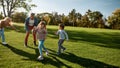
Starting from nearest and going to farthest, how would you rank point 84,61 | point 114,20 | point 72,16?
1. point 84,61
2. point 114,20
3. point 72,16

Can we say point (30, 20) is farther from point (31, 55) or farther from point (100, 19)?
point (100, 19)

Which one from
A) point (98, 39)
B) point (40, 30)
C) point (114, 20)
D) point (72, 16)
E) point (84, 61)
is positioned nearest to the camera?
point (40, 30)

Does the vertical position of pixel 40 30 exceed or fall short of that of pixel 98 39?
it exceeds it

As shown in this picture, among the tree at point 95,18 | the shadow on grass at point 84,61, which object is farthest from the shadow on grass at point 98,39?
the tree at point 95,18

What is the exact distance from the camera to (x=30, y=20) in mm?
15023

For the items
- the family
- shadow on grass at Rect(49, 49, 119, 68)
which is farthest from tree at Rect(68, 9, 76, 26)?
shadow on grass at Rect(49, 49, 119, 68)

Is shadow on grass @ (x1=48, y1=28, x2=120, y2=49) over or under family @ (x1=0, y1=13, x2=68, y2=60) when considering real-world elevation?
under

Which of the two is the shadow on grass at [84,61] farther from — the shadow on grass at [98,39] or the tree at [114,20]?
the tree at [114,20]

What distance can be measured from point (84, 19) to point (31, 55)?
8918 cm

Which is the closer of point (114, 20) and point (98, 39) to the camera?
point (98, 39)

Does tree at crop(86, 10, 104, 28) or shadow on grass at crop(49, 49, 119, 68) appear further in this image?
tree at crop(86, 10, 104, 28)

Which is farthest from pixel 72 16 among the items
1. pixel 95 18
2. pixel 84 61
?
pixel 84 61

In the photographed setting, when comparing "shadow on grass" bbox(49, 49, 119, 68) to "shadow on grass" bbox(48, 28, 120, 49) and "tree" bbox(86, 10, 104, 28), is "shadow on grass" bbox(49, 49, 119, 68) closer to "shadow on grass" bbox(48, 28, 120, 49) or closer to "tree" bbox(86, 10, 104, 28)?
"shadow on grass" bbox(48, 28, 120, 49)

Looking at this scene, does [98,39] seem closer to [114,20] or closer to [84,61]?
[84,61]
